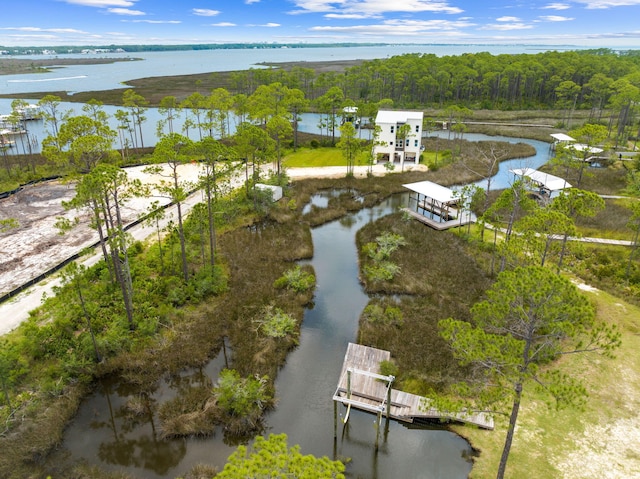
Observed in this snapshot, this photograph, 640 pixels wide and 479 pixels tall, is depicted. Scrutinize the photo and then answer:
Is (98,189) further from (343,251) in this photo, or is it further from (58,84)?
(58,84)

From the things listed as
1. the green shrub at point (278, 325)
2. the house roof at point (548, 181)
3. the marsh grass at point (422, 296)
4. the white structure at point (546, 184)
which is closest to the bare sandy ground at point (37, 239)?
the green shrub at point (278, 325)

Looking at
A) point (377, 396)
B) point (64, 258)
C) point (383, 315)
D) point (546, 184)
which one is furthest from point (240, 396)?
point (546, 184)

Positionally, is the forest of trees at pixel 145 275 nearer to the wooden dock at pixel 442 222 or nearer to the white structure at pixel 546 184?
the wooden dock at pixel 442 222

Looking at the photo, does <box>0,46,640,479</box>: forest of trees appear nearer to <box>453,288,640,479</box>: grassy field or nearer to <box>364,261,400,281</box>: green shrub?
<box>364,261,400,281</box>: green shrub

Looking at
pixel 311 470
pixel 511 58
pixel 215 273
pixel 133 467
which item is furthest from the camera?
pixel 511 58

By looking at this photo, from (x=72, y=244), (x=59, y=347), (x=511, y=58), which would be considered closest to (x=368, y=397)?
(x=59, y=347)

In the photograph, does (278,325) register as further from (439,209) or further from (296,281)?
(439,209)
